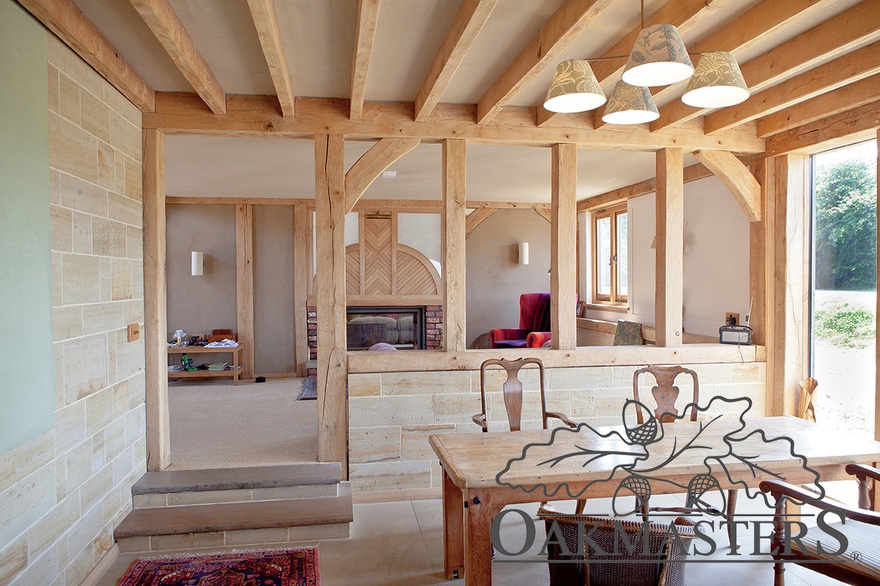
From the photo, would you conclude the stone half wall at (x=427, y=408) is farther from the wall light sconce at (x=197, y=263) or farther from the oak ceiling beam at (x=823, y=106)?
the wall light sconce at (x=197, y=263)

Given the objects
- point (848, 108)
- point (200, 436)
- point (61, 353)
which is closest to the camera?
point (61, 353)

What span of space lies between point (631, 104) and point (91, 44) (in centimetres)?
252

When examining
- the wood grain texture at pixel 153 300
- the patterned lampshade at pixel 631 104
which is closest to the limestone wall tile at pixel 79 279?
the wood grain texture at pixel 153 300

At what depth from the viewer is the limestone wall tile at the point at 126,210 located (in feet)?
11.1

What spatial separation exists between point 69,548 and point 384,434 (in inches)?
72.9

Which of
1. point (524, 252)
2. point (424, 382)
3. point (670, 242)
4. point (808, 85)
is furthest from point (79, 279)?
point (524, 252)

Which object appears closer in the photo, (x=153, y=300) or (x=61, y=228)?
(x=61, y=228)

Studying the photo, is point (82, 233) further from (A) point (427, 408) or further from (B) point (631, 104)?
(B) point (631, 104)

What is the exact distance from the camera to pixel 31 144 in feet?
8.23

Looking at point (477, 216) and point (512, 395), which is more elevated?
point (477, 216)

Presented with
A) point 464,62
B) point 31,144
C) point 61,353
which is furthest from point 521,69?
point 61,353

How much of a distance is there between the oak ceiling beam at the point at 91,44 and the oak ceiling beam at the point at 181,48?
0.35 m

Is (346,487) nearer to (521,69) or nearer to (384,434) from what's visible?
(384,434)

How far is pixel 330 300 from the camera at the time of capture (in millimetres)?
3982
